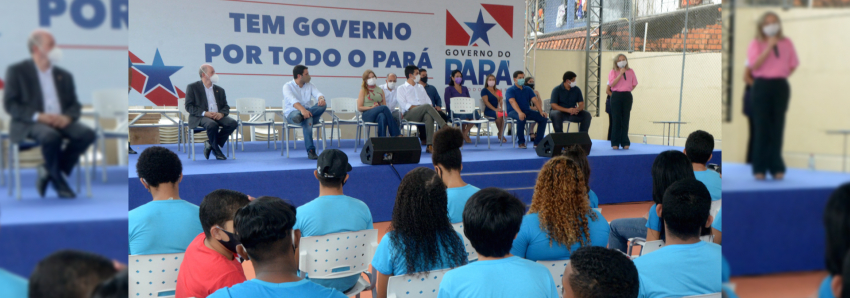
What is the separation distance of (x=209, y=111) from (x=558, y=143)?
11.3 feet

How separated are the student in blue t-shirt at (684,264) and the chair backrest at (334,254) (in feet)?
3.46

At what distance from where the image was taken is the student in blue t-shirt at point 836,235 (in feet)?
1.16

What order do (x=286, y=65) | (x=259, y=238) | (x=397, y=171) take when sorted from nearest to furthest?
(x=259, y=238) → (x=397, y=171) → (x=286, y=65)

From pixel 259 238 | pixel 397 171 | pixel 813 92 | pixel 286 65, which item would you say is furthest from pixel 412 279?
pixel 286 65

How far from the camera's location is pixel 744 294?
456 mm

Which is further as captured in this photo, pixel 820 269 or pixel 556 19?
pixel 556 19

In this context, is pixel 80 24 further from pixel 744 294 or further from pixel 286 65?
pixel 286 65

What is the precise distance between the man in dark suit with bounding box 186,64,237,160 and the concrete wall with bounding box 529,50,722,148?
6.62 meters

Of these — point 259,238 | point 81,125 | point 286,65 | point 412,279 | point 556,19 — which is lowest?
point 412,279

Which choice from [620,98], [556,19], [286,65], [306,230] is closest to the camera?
[306,230]

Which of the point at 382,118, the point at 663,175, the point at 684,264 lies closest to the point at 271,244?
the point at 684,264

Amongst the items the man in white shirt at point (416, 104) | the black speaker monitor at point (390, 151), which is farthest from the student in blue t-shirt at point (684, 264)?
the man in white shirt at point (416, 104)

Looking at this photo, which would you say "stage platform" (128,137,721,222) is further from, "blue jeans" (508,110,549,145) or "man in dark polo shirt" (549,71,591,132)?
"man in dark polo shirt" (549,71,591,132)

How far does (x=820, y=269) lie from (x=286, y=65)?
7484 millimetres
